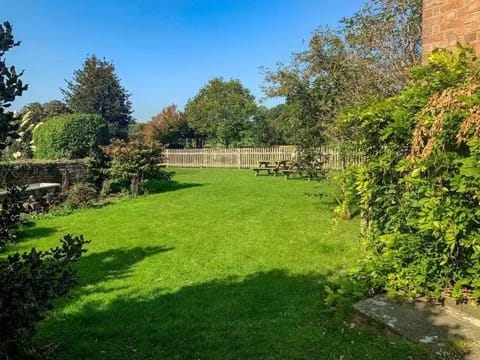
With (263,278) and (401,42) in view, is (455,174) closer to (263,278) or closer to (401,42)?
(263,278)

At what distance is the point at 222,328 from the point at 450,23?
420 cm

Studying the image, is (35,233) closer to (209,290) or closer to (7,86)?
(209,290)

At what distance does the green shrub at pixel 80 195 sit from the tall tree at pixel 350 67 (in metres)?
5.62

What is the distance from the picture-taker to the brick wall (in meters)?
4.05

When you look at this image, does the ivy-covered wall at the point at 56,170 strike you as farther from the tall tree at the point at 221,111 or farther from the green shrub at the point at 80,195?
the tall tree at the point at 221,111

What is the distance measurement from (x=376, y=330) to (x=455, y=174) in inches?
55.3

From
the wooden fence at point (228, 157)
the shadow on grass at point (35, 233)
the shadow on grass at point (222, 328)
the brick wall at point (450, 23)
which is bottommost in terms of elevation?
the shadow on grass at point (222, 328)

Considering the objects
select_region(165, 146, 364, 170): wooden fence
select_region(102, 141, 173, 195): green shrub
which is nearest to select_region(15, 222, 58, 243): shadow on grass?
select_region(102, 141, 173, 195): green shrub

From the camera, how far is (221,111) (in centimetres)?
3622

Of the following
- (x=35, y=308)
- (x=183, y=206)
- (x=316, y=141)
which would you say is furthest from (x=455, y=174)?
(x=183, y=206)

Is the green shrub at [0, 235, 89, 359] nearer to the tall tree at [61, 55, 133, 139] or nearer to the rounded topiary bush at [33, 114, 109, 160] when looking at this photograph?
the rounded topiary bush at [33, 114, 109, 160]

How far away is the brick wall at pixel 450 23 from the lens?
405 centimetres

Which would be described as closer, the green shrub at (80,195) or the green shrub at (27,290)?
the green shrub at (27,290)

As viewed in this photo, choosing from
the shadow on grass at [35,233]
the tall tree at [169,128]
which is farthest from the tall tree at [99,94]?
the shadow on grass at [35,233]
